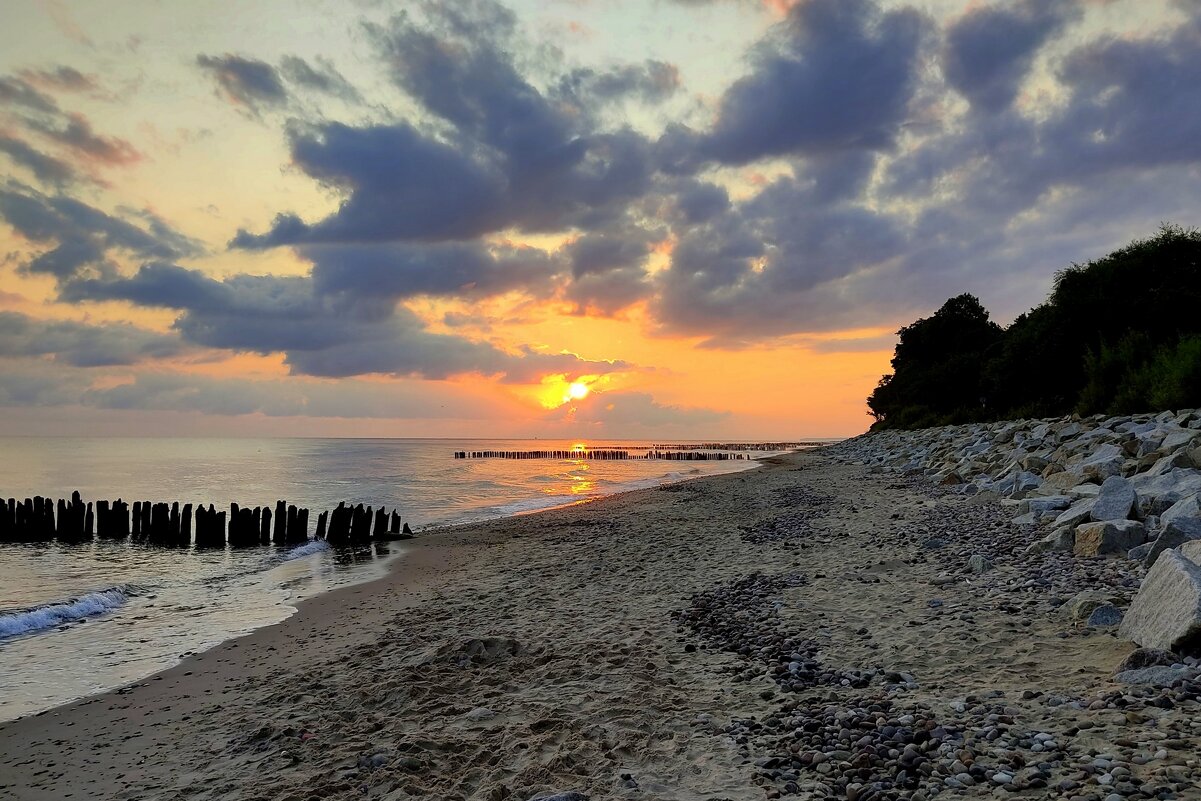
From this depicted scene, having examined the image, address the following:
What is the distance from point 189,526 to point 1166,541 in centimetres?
2526

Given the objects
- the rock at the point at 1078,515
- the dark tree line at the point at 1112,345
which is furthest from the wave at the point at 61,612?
the dark tree line at the point at 1112,345

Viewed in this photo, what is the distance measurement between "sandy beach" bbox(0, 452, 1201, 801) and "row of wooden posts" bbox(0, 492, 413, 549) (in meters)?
11.4

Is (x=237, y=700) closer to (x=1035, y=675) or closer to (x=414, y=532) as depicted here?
(x=1035, y=675)

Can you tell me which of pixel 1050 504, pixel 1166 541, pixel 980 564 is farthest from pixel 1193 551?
pixel 1050 504

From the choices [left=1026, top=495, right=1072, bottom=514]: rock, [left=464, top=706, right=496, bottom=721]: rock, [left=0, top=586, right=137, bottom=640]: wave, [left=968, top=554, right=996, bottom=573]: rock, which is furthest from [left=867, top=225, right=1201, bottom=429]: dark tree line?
[left=0, top=586, right=137, bottom=640]: wave

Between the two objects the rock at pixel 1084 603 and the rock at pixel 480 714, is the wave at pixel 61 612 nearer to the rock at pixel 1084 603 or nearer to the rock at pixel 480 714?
the rock at pixel 480 714

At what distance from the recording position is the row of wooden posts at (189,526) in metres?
21.6

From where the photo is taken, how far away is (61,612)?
11492 millimetres

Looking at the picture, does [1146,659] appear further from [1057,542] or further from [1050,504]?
[1050,504]

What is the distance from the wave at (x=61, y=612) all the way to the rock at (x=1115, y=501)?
1545 cm

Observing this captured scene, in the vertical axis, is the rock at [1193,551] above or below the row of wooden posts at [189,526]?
above

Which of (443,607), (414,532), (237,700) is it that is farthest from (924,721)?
(414,532)

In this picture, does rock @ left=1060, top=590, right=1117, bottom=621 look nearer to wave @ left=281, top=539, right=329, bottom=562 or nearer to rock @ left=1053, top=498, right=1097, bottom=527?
rock @ left=1053, top=498, right=1097, bottom=527

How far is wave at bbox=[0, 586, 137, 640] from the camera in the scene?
10625mm
